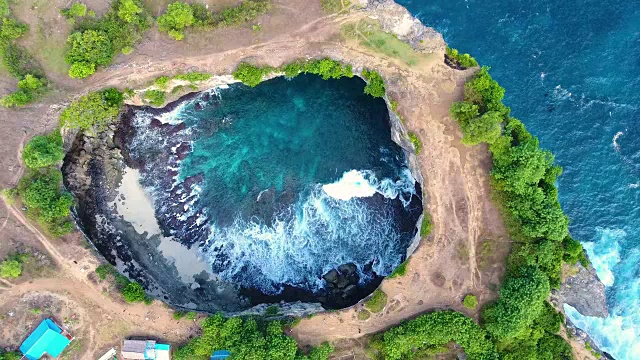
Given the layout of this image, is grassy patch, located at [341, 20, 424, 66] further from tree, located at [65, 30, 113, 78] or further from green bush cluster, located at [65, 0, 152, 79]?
tree, located at [65, 30, 113, 78]

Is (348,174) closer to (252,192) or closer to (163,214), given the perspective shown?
(252,192)

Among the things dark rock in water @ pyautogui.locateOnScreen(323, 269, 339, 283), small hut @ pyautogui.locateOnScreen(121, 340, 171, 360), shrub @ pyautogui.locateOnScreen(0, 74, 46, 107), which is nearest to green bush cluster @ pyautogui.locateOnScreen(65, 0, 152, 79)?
shrub @ pyautogui.locateOnScreen(0, 74, 46, 107)

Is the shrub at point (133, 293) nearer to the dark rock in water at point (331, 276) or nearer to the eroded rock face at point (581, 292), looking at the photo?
the dark rock in water at point (331, 276)

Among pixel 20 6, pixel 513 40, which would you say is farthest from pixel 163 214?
pixel 513 40

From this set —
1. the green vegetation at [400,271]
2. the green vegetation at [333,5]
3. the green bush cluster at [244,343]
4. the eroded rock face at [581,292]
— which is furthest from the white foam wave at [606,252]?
the green vegetation at [333,5]

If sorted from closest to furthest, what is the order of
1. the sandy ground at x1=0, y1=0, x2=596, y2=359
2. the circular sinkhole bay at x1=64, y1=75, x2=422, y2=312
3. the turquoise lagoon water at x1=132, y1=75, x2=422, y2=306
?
the sandy ground at x1=0, y1=0, x2=596, y2=359 → the circular sinkhole bay at x1=64, y1=75, x2=422, y2=312 → the turquoise lagoon water at x1=132, y1=75, x2=422, y2=306

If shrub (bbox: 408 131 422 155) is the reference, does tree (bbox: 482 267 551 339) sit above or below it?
below
